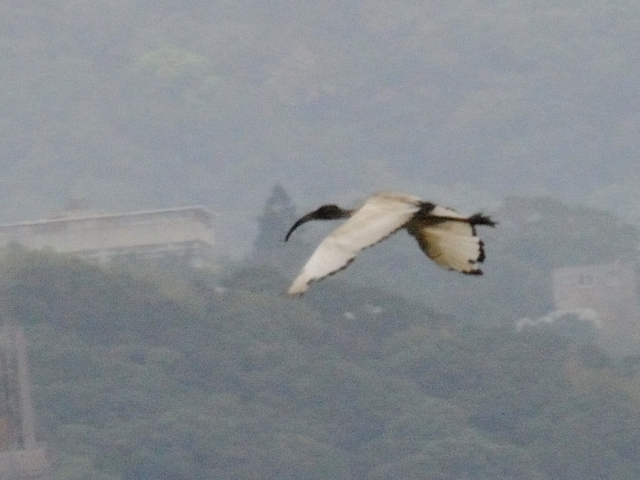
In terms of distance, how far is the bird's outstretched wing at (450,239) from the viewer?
26.8ft

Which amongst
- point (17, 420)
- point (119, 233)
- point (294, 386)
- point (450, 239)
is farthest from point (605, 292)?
point (450, 239)

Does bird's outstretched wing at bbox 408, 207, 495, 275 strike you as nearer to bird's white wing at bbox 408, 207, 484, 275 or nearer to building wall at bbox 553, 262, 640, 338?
bird's white wing at bbox 408, 207, 484, 275

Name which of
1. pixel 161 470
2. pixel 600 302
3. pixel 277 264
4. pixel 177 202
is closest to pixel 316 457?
pixel 161 470

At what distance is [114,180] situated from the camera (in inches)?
7525

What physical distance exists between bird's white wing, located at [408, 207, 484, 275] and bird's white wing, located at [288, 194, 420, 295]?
151 mm

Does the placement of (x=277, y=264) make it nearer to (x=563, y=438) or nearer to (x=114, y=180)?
(x=563, y=438)

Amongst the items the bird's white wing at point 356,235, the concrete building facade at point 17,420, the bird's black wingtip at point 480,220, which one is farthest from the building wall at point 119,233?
the bird's white wing at point 356,235

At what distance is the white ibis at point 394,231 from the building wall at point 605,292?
128536 mm

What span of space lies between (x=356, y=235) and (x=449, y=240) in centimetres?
49

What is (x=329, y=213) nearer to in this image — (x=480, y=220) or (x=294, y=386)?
(x=480, y=220)

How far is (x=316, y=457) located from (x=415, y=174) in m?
102

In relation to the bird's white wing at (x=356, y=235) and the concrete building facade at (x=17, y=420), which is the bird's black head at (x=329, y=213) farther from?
the concrete building facade at (x=17, y=420)

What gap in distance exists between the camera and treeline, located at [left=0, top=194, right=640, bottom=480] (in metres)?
94.7

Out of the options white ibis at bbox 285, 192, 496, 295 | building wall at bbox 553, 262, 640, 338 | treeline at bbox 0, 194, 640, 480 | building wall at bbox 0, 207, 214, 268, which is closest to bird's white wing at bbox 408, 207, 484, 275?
white ibis at bbox 285, 192, 496, 295
